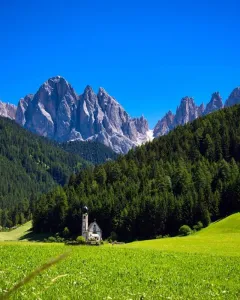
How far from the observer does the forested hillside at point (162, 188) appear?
333 ft

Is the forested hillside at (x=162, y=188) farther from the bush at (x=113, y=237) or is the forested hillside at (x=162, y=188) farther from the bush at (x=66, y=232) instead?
the bush at (x=66, y=232)

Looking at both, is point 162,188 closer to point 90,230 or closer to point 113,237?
point 113,237

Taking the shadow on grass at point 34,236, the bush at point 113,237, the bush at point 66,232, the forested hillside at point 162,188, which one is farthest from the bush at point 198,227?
the shadow on grass at point 34,236

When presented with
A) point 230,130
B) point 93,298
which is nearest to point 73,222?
point 230,130

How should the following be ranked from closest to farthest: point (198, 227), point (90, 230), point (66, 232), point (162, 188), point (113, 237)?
point (198, 227), point (113, 237), point (90, 230), point (66, 232), point (162, 188)

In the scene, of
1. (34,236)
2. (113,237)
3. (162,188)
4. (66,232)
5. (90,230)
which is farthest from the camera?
(34,236)

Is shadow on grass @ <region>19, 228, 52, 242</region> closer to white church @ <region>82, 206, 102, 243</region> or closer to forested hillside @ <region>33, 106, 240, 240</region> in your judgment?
forested hillside @ <region>33, 106, 240, 240</region>

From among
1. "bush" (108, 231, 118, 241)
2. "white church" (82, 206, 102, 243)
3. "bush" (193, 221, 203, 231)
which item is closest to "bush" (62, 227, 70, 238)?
"white church" (82, 206, 102, 243)

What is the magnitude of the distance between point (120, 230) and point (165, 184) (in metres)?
20.9

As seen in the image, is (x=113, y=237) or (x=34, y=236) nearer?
(x=113, y=237)

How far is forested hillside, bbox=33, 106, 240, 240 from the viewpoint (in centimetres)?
10138

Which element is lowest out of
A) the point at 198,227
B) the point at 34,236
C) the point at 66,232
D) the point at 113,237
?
the point at 113,237

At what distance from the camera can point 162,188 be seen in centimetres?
11594

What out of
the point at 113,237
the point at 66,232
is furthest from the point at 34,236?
the point at 113,237
